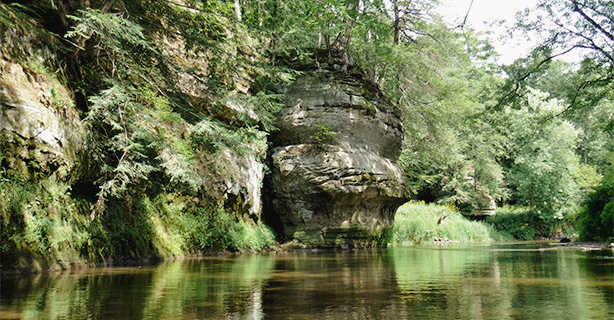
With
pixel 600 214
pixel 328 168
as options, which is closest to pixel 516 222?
pixel 600 214

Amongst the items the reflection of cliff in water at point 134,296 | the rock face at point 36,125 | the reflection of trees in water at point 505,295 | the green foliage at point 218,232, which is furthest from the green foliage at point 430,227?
the reflection of cliff in water at point 134,296

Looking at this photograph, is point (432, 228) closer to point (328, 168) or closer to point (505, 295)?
point (328, 168)

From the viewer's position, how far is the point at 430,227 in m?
21.4

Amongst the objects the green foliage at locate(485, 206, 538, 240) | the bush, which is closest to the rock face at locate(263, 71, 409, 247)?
the bush

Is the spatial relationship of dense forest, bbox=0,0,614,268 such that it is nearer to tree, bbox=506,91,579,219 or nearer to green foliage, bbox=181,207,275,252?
green foliage, bbox=181,207,275,252

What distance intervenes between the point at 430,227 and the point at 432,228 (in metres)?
A: 0.12

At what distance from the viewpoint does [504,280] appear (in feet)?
16.7

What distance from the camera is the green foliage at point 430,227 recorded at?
1988cm

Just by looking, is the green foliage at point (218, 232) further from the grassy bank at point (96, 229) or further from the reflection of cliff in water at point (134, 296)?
the reflection of cliff in water at point (134, 296)

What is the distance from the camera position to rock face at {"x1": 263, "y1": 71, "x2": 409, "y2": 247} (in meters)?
14.1

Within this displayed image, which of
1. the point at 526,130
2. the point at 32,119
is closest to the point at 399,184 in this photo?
the point at 32,119

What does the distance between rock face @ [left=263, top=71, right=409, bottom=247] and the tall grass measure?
457 centimetres

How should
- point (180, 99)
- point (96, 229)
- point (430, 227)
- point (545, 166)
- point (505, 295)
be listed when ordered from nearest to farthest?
point (505, 295) < point (96, 229) < point (180, 99) < point (430, 227) < point (545, 166)

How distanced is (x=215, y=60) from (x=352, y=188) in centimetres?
663
